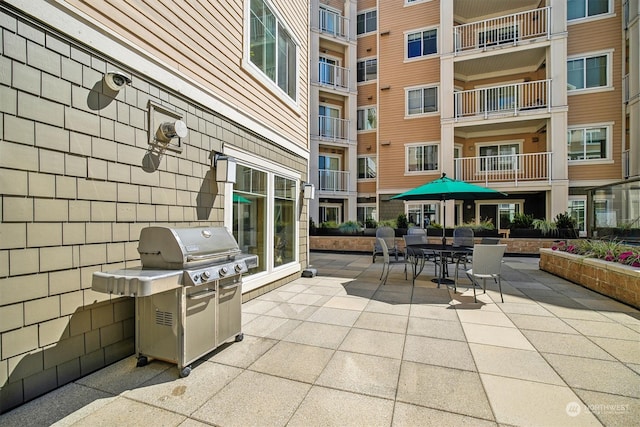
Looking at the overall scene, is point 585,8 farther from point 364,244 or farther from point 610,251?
point 364,244

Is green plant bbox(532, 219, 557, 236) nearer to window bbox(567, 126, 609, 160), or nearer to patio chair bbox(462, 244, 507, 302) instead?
window bbox(567, 126, 609, 160)

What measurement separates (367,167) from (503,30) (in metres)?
8.28

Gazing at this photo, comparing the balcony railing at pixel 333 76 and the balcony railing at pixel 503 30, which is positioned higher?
the balcony railing at pixel 503 30

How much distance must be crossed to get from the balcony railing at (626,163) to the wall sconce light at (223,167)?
1465 cm

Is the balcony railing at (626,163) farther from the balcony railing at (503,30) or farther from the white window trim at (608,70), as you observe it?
the balcony railing at (503,30)

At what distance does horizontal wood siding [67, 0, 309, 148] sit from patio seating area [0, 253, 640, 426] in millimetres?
3205

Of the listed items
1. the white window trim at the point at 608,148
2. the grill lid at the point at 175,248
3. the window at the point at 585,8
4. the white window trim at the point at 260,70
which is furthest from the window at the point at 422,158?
the grill lid at the point at 175,248

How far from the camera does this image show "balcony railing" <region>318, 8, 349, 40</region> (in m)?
14.9

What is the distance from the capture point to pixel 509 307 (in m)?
4.52

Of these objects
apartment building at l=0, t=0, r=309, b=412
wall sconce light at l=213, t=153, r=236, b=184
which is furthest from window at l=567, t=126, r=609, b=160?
wall sconce light at l=213, t=153, r=236, b=184

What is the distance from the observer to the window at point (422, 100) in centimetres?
1398

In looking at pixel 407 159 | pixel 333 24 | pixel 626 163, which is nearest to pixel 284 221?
pixel 407 159

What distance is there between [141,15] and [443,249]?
561 cm

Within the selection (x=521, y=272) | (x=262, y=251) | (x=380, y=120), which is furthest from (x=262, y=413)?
(x=380, y=120)
